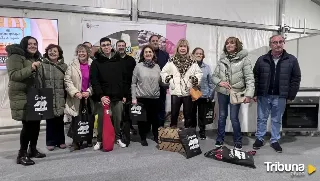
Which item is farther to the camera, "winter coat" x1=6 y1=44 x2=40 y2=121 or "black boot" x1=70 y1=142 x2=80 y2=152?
"black boot" x1=70 y1=142 x2=80 y2=152

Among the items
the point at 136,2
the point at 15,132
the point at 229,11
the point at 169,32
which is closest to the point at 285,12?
the point at 229,11

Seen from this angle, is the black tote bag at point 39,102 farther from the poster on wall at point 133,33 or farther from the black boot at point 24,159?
the poster on wall at point 133,33

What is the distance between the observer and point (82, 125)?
280cm

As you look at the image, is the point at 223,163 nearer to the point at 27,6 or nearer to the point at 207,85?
the point at 207,85

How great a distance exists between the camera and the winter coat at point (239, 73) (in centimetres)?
275

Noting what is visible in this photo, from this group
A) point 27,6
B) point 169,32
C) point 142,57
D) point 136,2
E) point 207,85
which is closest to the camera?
point 142,57

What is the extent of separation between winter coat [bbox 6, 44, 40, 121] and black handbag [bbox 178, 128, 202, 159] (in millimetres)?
1618

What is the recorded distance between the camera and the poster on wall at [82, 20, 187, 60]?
414 centimetres

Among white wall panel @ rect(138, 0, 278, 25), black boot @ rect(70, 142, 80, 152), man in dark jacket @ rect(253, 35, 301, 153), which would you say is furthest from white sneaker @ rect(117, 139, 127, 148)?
white wall panel @ rect(138, 0, 278, 25)

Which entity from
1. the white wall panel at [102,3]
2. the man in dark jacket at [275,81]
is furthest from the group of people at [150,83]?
the white wall panel at [102,3]

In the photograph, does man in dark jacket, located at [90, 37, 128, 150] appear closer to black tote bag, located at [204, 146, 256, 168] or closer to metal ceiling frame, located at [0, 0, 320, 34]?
black tote bag, located at [204, 146, 256, 168]

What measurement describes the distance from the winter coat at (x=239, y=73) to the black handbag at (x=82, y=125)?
61.1 inches

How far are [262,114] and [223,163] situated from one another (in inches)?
36.8

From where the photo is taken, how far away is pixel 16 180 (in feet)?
7.03
